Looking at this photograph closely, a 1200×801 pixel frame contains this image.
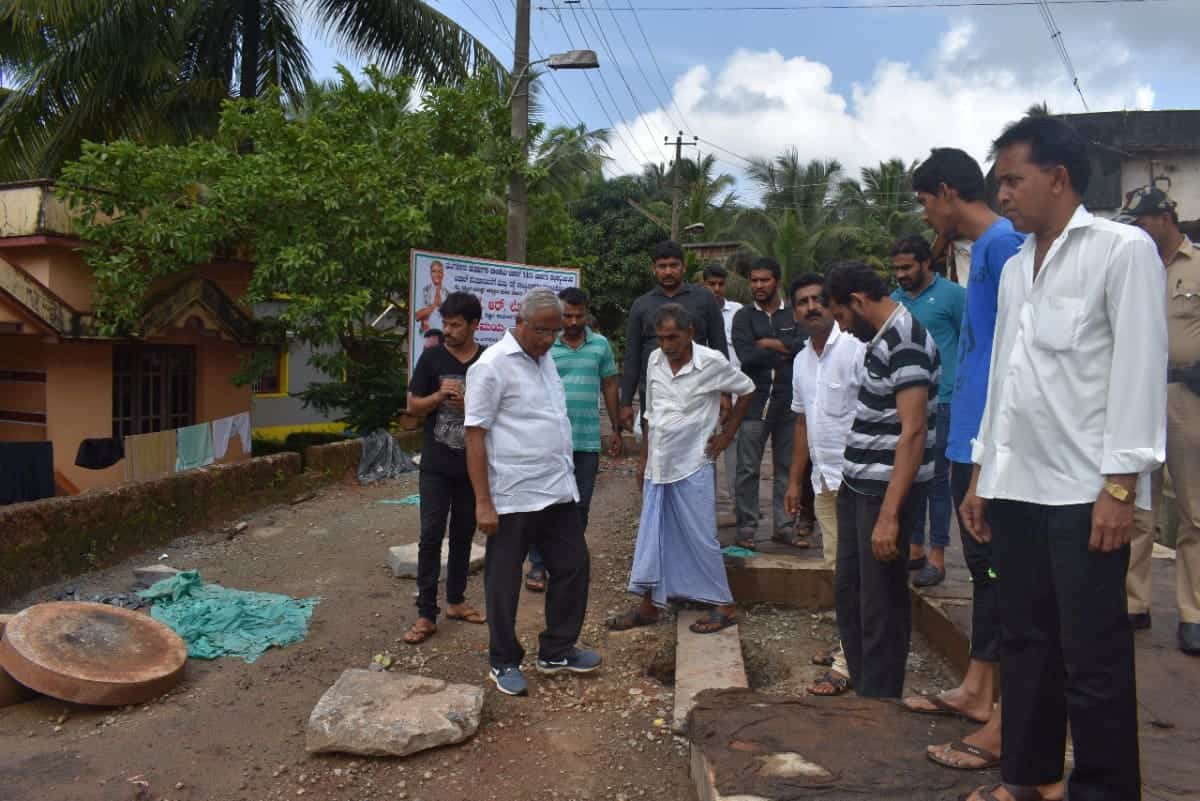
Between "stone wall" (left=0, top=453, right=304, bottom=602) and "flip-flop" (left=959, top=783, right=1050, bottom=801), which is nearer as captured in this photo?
"flip-flop" (left=959, top=783, right=1050, bottom=801)

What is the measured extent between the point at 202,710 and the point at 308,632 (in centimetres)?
108

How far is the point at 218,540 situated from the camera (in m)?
7.41

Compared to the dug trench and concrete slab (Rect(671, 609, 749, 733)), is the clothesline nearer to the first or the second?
the dug trench

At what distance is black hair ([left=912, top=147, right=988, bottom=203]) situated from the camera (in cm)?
298

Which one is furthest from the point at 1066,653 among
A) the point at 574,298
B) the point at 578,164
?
the point at 578,164

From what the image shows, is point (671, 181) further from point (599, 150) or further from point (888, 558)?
point (888, 558)

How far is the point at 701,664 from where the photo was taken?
4.27 metres

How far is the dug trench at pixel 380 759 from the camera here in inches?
135

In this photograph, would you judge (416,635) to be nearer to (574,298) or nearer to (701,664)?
(701,664)

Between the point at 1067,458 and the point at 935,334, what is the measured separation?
2835mm

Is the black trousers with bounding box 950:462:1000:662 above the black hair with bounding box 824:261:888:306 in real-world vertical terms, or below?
below

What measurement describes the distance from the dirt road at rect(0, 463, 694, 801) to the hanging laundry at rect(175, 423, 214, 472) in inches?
130

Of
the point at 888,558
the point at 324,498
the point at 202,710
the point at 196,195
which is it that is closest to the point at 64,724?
the point at 202,710

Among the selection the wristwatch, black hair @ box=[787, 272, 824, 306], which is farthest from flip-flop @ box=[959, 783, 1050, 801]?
black hair @ box=[787, 272, 824, 306]
